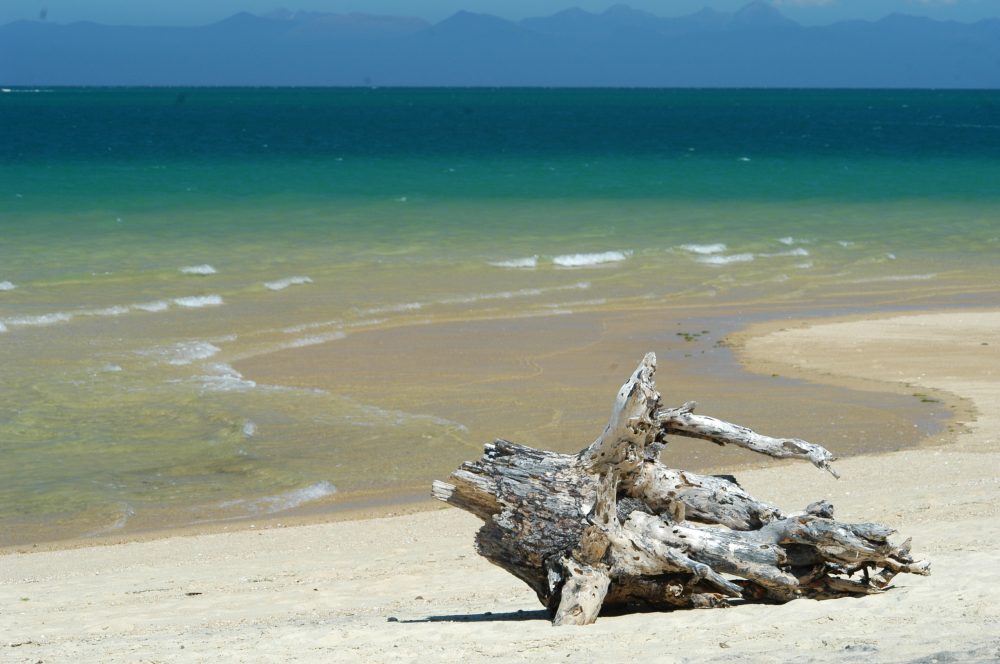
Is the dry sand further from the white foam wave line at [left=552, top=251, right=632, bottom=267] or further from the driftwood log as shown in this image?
the white foam wave line at [left=552, top=251, right=632, bottom=267]

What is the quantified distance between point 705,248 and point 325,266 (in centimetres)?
923

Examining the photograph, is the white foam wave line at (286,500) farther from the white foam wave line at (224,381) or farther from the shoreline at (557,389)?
the white foam wave line at (224,381)

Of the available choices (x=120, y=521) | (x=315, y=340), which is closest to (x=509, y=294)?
(x=315, y=340)

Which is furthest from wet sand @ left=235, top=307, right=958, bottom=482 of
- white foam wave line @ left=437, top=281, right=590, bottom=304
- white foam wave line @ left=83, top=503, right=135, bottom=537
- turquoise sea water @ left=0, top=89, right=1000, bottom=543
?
white foam wave line @ left=437, top=281, right=590, bottom=304

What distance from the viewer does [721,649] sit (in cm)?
593

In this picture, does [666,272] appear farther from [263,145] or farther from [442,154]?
[263,145]

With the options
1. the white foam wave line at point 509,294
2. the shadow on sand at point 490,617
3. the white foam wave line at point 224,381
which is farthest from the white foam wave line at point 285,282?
the shadow on sand at point 490,617

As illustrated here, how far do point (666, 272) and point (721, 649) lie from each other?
68.8ft

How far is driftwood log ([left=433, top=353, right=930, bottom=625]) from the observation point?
667 cm

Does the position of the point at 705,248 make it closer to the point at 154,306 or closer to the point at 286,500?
the point at 154,306

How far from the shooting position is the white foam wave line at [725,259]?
2827cm

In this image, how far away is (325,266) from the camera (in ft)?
88.9

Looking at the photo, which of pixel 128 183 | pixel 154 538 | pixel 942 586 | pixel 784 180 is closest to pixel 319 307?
pixel 154 538

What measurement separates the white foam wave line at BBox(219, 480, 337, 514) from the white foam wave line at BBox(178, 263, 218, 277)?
50.1 ft
